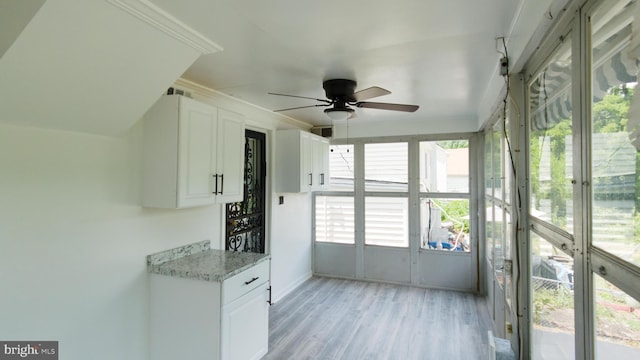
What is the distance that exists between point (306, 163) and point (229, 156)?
5.23 feet

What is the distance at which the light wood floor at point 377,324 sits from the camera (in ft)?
9.62

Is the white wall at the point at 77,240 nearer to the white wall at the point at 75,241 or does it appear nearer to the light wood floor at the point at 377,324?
the white wall at the point at 75,241

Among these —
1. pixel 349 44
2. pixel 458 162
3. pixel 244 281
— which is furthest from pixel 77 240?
pixel 458 162

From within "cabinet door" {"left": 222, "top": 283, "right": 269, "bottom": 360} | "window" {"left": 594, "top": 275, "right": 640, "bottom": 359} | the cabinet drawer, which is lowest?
"cabinet door" {"left": 222, "top": 283, "right": 269, "bottom": 360}

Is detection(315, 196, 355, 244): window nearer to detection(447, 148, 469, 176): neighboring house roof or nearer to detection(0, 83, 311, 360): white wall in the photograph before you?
detection(447, 148, 469, 176): neighboring house roof

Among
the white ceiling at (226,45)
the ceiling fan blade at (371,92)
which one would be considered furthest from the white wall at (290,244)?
the white ceiling at (226,45)

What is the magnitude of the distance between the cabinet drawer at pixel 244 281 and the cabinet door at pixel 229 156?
661mm

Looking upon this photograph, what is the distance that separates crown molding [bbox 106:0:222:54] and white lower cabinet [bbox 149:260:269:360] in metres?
1.57

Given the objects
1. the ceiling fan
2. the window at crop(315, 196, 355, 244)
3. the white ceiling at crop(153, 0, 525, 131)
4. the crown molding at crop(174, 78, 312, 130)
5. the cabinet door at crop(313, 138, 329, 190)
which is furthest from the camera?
the window at crop(315, 196, 355, 244)

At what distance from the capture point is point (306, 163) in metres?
4.27

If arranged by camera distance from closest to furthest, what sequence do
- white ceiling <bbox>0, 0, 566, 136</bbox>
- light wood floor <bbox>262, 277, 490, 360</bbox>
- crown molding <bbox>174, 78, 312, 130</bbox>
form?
white ceiling <bbox>0, 0, 566, 136</bbox> → crown molding <bbox>174, 78, 312, 130</bbox> → light wood floor <bbox>262, 277, 490, 360</bbox>

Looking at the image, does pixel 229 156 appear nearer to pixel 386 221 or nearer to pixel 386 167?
pixel 386 167

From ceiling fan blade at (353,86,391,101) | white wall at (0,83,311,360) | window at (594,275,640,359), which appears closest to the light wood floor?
white wall at (0,83,311,360)

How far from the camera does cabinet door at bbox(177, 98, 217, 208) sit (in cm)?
233
